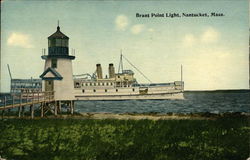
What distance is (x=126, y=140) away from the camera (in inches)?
466

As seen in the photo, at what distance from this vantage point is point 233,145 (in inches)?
448

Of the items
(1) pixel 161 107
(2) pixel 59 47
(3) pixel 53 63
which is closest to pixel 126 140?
(3) pixel 53 63

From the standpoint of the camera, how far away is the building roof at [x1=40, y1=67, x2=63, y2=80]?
18.4 m

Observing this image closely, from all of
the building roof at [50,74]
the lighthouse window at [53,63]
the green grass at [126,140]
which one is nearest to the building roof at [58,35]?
the building roof at [50,74]

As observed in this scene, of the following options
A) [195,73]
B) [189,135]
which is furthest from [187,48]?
[189,135]

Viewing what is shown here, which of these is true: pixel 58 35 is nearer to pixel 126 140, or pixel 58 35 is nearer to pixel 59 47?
pixel 59 47

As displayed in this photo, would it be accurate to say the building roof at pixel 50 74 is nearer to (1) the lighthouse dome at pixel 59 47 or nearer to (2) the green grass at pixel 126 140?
(1) the lighthouse dome at pixel 59 47

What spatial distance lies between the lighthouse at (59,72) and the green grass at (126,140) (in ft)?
15.3

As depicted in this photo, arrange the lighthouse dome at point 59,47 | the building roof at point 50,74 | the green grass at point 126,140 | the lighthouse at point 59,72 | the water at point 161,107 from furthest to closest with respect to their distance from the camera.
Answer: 1. the water at point 161,107
2. the lighthouse at point 59,72
3. the building roof at point 50,74
4. the lighthouse dome at point 59,47
5. the green grass at point 126,140

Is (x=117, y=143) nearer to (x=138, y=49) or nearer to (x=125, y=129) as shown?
(x=125, y=129)

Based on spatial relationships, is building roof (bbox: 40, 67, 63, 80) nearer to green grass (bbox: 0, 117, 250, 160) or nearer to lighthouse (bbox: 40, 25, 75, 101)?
lighthouse (bbox: 40, 25, 75, 101)

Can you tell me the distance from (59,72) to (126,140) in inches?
349

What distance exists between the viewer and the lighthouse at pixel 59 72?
62.0ft

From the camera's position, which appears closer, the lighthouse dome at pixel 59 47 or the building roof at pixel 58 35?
the building roof at pixel 58 35
